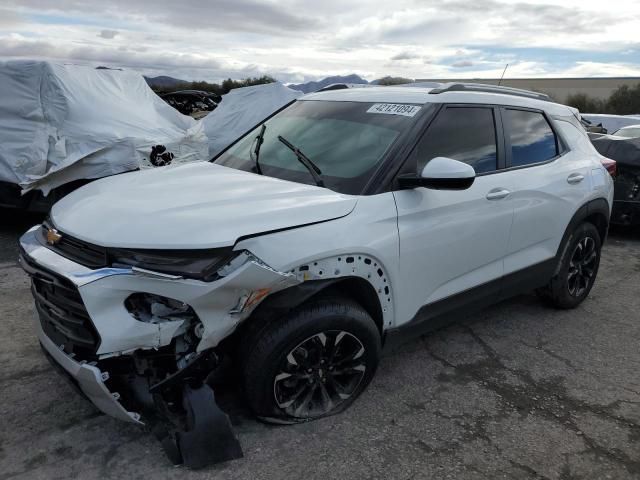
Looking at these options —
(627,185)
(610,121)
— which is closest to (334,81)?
(627,185)

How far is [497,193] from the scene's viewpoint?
142 inches

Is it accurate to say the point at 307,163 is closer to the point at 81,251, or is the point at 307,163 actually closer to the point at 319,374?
the point at 319,374

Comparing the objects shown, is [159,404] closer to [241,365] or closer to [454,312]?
[241,365]

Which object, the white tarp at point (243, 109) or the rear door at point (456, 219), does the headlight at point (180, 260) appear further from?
the white tarp at point (243, 109)

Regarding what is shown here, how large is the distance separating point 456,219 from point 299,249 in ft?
3.88

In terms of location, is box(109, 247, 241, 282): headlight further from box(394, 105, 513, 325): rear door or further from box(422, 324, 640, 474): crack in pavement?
box(422, 324, 640, 474): crack in pavement

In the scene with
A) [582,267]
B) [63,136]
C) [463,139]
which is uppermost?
[463,139]

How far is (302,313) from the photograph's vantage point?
269 cm

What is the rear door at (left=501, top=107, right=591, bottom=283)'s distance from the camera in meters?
3.85

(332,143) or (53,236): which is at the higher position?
(332,143)

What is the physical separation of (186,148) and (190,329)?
4894 millimetres

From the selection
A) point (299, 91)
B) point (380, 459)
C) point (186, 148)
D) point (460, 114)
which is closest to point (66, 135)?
point (186, 148)

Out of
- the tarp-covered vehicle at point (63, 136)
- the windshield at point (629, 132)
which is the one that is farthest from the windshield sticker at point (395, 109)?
the windshield at point (629, 132)

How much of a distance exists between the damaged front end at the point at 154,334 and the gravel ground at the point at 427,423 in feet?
0.81
